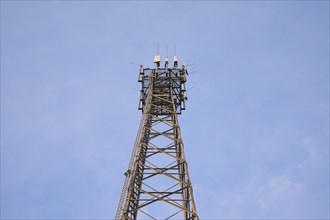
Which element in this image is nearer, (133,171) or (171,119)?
(133,171)

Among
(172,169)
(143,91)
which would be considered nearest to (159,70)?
(143,91)

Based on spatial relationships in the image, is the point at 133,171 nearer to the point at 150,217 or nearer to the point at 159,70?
the point at 150,217

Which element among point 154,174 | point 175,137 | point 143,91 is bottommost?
point 154,174

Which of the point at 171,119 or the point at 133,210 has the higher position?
the point at 171,119

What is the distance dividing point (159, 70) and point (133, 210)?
12286 millimetres

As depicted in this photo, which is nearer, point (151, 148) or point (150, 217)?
point (150, 217)

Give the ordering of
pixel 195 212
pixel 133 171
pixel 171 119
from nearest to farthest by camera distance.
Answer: pixel 195 212 → pixel 133 171 → pixel 171 119

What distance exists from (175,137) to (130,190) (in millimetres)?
5533

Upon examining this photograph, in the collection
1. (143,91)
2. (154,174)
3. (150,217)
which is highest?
(143,91)

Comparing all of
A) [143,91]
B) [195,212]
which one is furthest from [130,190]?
[143,91]

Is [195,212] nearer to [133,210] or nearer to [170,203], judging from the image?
[170,203]

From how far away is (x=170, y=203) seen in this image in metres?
37.7

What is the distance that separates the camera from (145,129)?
42375mm

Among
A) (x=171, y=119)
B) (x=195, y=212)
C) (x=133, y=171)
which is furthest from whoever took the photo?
(x=171, y=119)
